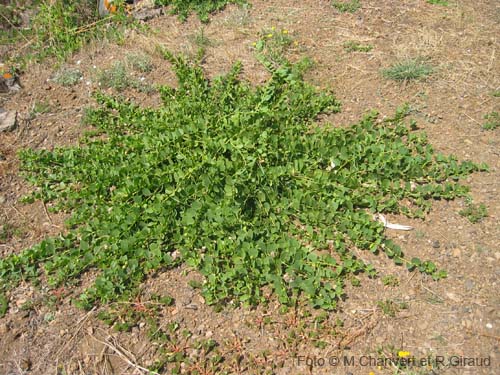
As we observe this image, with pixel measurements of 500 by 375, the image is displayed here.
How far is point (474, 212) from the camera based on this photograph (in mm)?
3717

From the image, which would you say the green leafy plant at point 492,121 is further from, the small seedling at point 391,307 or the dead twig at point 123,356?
the dead twig at point 123,356

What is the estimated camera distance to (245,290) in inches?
129

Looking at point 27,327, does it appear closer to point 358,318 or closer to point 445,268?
point 358,318

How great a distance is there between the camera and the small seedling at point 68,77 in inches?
204

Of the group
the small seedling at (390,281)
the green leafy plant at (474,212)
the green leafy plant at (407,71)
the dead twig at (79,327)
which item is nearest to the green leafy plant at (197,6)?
the green leafy plant at (407,71)

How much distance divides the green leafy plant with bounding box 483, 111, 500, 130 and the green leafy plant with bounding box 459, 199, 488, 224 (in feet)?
3.14

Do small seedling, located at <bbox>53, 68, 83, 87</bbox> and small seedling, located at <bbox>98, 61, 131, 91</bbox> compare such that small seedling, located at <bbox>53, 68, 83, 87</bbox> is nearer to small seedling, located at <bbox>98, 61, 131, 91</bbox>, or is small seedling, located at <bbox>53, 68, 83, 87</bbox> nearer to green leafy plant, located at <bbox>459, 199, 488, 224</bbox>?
small seedling, located at <bbox>98, 61, 131, 91</bbox>

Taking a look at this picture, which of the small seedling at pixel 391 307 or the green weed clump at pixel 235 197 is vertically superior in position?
the green weed clump at pixel 235 197

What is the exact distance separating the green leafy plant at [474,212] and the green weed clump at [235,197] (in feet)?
0.49

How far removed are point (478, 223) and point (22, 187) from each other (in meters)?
3.53

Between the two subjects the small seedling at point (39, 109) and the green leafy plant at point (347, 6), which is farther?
the green leafy plant at point (347, 6)

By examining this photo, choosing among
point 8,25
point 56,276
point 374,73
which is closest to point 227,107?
point 374,73

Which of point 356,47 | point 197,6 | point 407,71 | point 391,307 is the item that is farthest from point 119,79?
point 391,307

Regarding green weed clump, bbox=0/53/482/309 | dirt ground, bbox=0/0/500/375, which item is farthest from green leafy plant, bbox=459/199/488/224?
green weed clump, bbox=0/53/482/309
